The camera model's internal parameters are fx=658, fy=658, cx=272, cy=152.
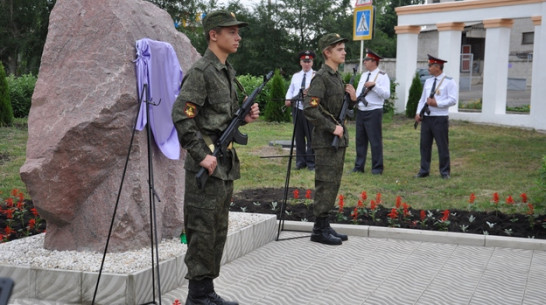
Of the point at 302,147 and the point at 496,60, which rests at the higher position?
the point at 496,60

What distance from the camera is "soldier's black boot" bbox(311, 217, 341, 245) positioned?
7.30m

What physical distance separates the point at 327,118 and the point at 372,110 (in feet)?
15.1

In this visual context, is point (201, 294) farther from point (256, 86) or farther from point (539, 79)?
point (256, 86)

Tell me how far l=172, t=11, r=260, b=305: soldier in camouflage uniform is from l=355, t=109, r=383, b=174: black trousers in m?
6.96

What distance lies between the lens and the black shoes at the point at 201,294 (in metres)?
4.85

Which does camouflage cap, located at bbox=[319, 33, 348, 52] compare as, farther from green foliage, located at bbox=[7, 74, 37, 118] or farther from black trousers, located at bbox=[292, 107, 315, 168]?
green foliage, located at bbox=[7, 74, 37, 118]

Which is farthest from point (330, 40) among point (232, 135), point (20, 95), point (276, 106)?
point (20, 95)

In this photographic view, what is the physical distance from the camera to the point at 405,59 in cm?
2053

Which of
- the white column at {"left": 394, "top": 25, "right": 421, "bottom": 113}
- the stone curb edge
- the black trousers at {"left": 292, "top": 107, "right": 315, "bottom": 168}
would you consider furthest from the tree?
the stone curb edge

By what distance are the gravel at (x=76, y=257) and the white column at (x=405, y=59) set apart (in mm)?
15464

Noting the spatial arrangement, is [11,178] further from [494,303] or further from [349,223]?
[494,303]

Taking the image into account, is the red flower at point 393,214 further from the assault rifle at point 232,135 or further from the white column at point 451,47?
the white column at point 451,47

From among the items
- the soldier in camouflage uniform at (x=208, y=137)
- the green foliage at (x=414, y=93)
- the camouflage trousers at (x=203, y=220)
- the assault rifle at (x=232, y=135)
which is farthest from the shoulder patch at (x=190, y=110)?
the green foliage at (x=414, y=93)

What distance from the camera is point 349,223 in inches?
318
